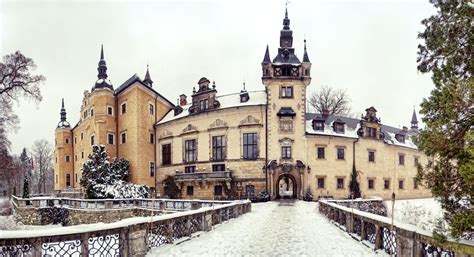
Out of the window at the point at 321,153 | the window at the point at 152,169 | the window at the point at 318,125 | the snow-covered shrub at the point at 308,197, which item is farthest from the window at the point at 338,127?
the window at the point at 152,169

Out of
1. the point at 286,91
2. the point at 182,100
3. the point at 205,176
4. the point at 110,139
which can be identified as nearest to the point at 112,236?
the point at 205,176

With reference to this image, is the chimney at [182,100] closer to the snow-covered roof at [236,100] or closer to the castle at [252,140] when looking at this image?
the castle at [252,140]

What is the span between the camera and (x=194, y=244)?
976 centimetres

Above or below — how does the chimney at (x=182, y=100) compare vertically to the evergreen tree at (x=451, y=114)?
above

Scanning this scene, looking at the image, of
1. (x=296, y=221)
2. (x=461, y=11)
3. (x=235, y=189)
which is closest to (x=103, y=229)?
(x=461, y=11)

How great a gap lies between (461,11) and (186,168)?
31918 millimetres

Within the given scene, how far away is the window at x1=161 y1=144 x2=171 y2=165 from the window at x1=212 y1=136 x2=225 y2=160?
6722 mm

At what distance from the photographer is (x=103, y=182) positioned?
104 feet

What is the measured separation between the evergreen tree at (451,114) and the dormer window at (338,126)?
27.9m

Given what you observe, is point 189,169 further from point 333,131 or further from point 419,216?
point 419,216

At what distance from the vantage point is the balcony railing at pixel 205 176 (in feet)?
103

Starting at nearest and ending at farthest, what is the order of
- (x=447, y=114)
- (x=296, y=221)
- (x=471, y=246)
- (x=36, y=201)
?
1. (x=471, y=246)
2. (x=447, y=114)
3. (x=296, y=221)
4. (x=36, y=201)

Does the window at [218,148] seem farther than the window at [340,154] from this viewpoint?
Yes

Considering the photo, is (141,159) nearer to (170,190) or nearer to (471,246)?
(170,190)
